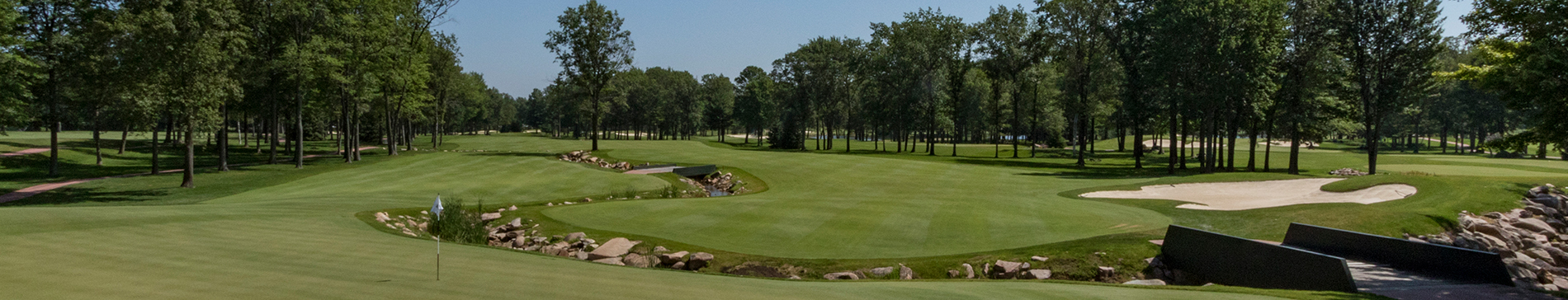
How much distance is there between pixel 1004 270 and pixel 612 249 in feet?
31.0

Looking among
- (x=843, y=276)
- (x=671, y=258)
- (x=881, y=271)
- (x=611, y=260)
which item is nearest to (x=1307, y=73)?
(x=881, y=271)

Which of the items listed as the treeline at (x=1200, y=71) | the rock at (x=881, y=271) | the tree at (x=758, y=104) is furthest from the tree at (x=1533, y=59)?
the tree at (x=758, y=104)

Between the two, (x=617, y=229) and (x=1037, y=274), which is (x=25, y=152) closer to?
(x=617, y=229)

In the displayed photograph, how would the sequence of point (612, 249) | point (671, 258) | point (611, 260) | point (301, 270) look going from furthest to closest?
point (612, 249), point (671, 258), point (611, 260), point (301, 270)

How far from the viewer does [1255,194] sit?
27.1m

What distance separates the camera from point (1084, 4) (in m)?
53.7

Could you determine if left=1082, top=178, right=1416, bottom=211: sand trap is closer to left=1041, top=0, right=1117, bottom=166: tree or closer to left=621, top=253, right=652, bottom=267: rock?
left=621, top=253, right=652, bottom=267: rock

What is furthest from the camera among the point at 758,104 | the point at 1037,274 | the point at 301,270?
the point at 758,104

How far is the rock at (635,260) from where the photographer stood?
50.9ft

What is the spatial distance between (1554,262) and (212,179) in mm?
53544

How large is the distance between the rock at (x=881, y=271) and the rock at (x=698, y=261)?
3.85 m

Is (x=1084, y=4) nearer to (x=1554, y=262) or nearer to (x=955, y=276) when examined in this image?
(x=1554, y=262)

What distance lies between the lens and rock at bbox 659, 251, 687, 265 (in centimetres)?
1597

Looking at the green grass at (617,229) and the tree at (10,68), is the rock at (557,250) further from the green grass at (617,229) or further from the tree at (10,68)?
the tree at (10,68)
